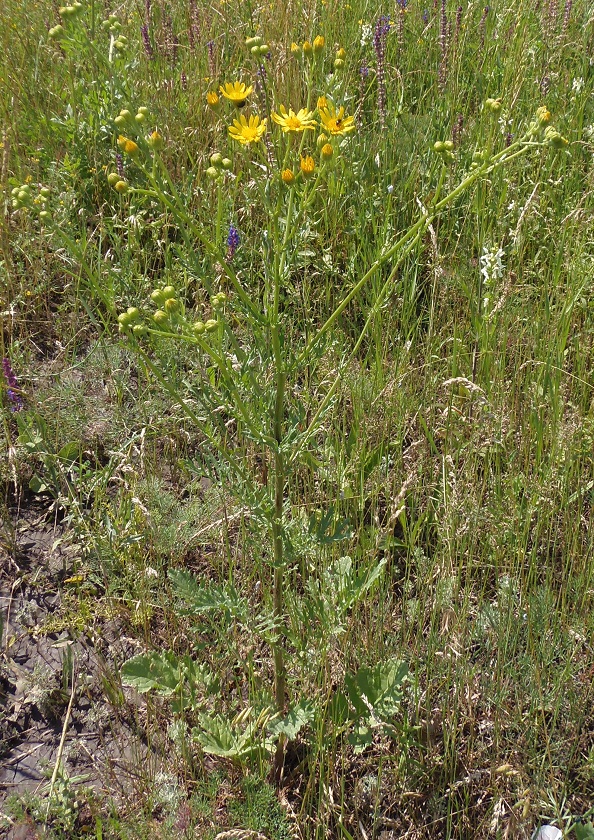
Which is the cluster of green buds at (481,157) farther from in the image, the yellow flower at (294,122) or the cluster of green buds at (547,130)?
the yellow flower at (294,122)

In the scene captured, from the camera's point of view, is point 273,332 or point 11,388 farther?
point 11,388

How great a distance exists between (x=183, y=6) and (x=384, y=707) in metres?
3.78

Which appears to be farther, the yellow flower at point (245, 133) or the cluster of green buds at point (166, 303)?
the yellow flower at point (245, 133)

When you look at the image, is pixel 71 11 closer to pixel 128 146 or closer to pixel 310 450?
pixel 128 146

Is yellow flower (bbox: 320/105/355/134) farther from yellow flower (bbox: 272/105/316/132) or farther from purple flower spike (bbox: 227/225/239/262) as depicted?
purple flower spike (bbox: 227/225/239/262)

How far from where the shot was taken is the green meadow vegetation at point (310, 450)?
174 cm

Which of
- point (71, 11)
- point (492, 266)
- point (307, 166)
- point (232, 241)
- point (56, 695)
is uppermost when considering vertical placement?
point (71, 11)

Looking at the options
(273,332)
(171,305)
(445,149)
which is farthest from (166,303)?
(445,149)

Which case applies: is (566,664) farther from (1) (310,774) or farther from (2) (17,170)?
(2) (17,170)

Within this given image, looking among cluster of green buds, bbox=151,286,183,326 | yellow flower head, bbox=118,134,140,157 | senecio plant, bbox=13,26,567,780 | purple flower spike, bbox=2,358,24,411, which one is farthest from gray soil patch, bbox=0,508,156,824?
yellow flower head, bbox=118,134,140,157

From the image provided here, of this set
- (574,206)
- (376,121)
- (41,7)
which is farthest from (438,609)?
(41,7)

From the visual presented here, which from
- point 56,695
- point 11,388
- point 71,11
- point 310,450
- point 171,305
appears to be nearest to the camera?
point 171,305

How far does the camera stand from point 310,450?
236 centimetres

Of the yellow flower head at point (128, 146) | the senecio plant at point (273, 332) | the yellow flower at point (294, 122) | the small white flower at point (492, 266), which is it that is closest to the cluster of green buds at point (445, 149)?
the senecio plant at point (273, 332)
